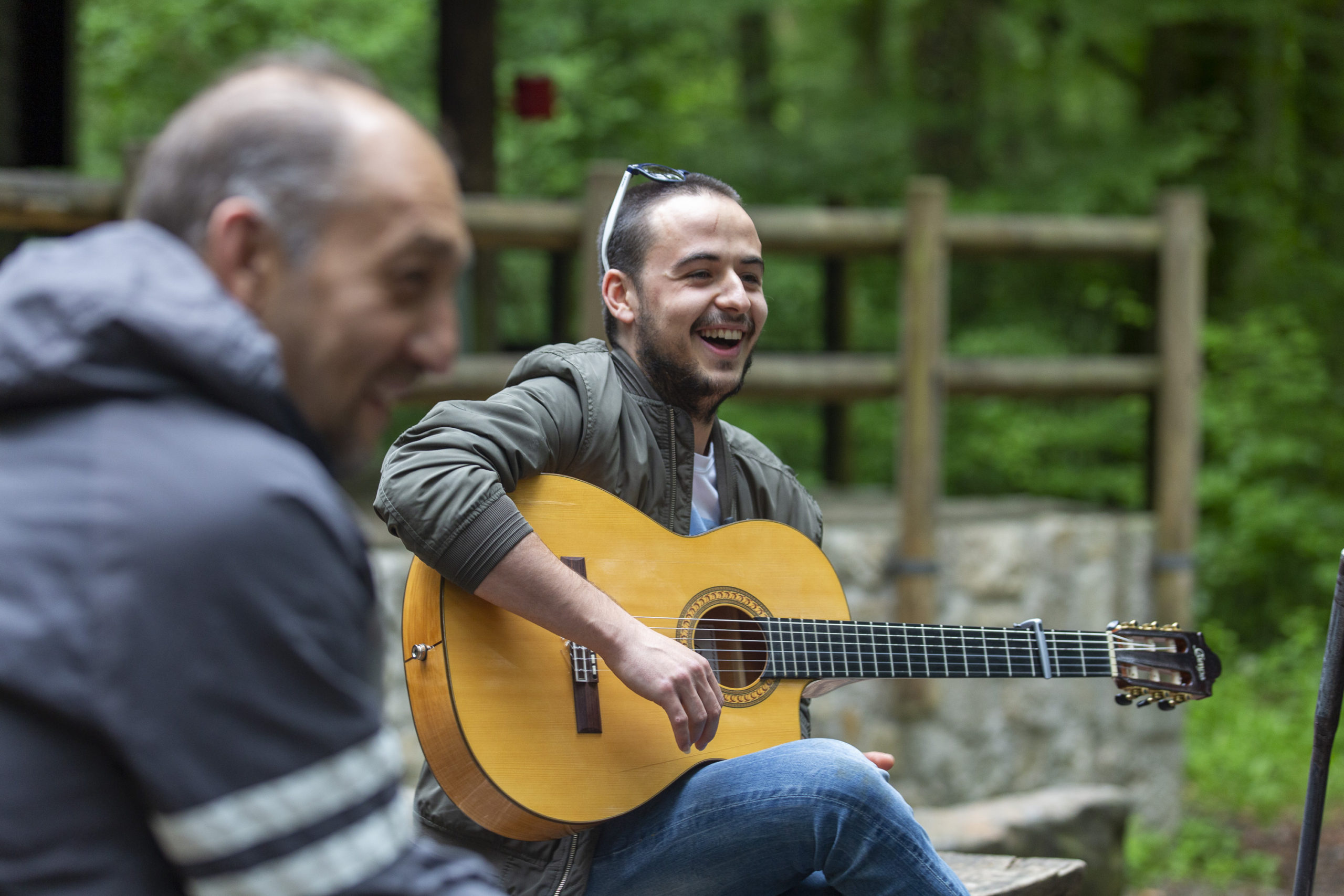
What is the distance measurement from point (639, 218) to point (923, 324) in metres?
2.65

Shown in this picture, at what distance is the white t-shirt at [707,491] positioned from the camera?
8.33ft

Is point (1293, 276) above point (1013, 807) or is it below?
above

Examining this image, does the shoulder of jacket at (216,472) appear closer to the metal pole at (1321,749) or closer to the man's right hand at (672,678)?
the man's right hand at (672,678)

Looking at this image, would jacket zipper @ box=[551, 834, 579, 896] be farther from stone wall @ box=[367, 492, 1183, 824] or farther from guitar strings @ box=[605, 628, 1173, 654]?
stone wall @ box=[367, 492, 1183, 824]

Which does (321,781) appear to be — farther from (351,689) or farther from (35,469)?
(35,469)

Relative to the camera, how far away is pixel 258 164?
1092 millimetres

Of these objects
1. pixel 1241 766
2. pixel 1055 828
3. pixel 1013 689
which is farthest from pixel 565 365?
pixel 1241 766

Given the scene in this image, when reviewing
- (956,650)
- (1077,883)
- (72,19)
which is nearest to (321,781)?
(956,650)

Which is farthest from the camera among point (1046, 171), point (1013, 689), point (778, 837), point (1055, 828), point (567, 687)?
point (1046, 171)

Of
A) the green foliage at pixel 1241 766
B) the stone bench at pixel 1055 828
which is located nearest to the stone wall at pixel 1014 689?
the green foliage at pixel 1241 766

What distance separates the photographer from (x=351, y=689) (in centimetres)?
103

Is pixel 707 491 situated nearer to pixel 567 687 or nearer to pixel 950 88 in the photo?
pixel 567 687

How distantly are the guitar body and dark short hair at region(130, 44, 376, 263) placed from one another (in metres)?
1.10

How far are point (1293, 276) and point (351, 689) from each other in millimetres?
9605
